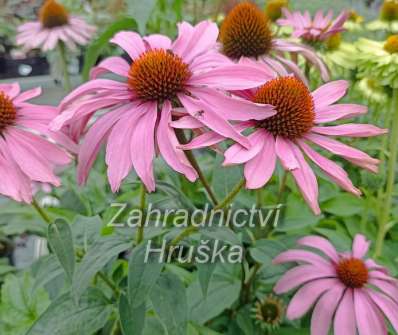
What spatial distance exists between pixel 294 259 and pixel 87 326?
0.82ft

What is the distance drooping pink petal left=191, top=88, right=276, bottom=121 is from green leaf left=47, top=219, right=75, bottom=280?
0.18m

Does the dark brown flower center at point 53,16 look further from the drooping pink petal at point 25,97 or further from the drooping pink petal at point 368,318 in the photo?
the drooping pink petal at point 368,318

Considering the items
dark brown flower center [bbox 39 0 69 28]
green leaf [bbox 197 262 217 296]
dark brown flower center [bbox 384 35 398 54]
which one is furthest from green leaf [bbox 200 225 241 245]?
dark brown flower center [bbox 39 0 69 28]

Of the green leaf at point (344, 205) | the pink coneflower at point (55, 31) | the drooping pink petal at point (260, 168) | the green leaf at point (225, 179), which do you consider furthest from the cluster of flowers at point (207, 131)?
the pink coneflower at point (55, 31)

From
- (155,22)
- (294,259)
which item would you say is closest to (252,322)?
(294,259)

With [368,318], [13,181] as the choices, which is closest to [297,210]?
[368,318]

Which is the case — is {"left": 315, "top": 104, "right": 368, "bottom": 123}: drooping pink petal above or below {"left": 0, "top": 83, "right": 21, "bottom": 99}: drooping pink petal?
above

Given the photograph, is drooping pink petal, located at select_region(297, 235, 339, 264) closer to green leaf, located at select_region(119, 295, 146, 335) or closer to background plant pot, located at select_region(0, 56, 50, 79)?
green leaf, located at select_region(119, 295, 146, 335)

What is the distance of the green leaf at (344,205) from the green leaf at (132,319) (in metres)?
0.48

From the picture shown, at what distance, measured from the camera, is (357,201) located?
94cm

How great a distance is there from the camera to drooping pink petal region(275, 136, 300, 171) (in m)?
0.43

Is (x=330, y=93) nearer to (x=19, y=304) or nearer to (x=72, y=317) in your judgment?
(x=72, y=317)

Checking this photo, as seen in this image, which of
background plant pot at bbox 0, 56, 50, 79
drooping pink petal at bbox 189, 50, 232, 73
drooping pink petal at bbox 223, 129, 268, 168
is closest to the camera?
drooping pink petal at bbox 223, 129, 268, 168

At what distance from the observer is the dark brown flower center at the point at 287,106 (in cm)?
49
